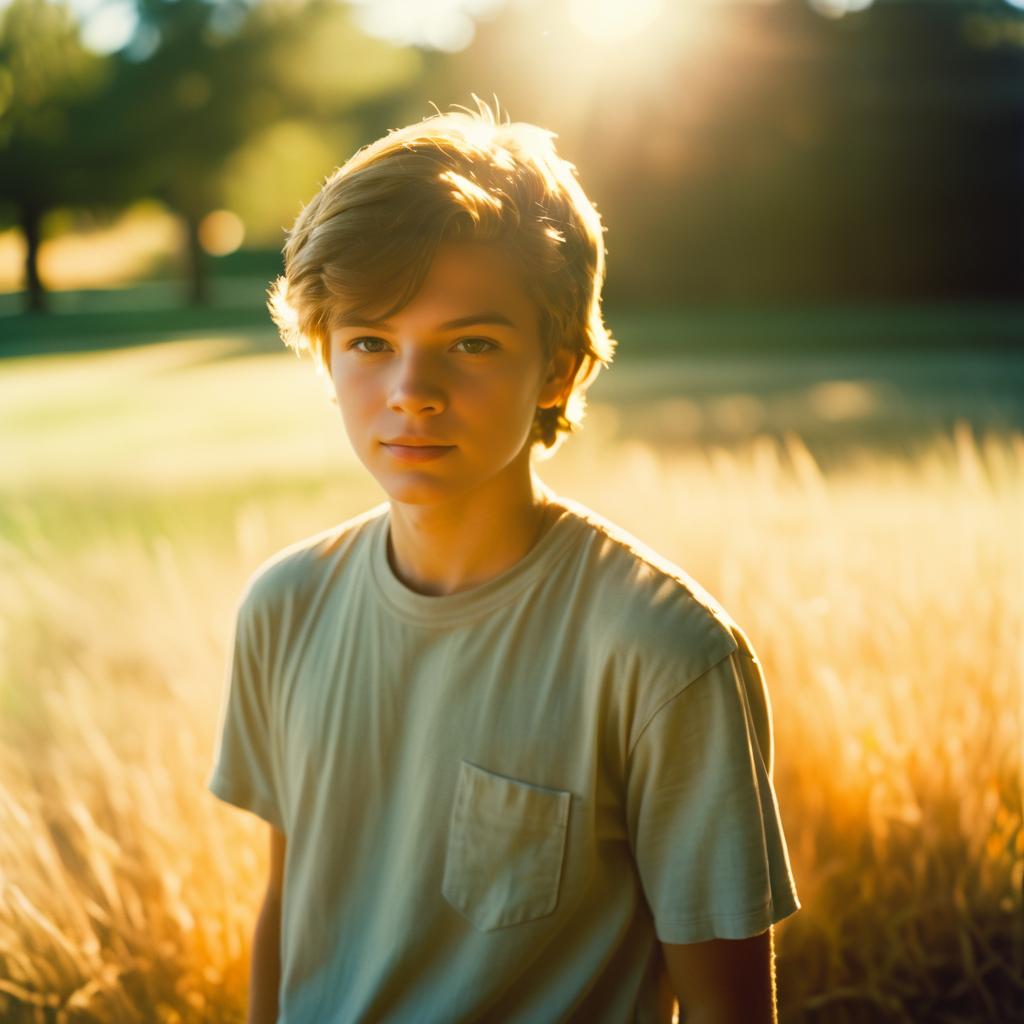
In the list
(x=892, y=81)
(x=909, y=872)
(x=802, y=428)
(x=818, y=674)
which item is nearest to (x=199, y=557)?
(x=818, y=674)

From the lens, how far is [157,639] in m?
2.93

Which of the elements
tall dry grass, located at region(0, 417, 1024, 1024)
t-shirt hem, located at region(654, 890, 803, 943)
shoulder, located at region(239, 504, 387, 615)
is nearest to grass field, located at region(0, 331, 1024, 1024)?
tall dry grass, located at region(0, 417, 1024, 1024)

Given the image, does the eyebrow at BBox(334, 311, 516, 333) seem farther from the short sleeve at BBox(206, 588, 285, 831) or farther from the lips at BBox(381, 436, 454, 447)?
the short sleeve at BBox(206, 588, 285, 831)

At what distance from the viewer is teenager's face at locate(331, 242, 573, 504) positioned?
135cm

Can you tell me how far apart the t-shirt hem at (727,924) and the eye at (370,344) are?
726mm

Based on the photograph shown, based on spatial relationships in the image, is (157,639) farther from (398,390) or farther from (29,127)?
(29,127)

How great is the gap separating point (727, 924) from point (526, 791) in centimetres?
26

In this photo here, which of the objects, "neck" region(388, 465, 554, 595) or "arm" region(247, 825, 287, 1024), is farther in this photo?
"arm" region(247, 825, 287, 1024)

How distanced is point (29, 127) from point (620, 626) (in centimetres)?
1882

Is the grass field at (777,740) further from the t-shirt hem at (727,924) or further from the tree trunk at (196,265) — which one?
the tree trunk at (196,265)

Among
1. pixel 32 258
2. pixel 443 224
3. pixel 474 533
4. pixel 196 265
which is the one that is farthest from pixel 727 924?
pixel 196 265

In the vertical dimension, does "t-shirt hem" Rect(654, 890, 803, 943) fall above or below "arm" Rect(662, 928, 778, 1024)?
above

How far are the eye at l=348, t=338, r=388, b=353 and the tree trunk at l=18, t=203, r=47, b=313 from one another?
21.4m

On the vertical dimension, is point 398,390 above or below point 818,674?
above
